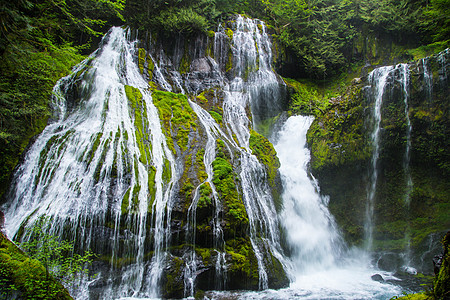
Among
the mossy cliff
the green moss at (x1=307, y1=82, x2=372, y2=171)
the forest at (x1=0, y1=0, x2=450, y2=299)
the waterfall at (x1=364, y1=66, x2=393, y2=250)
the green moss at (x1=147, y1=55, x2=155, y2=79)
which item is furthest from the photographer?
the green moss at (x1=147, y1=55, x2=155, y2=79)

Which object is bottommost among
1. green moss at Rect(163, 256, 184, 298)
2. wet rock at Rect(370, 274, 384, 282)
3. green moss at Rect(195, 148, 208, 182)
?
wet rock at Rect(370, 274, 384, 282)

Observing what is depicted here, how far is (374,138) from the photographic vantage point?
1057 cm

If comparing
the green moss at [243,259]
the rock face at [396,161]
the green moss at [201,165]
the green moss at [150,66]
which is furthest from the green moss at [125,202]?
the rock face at [396,161]

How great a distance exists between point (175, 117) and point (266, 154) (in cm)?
441

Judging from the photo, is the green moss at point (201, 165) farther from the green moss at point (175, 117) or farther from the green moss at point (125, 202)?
the green moss at point (125, 202)

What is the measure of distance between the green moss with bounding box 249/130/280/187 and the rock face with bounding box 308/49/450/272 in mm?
2226

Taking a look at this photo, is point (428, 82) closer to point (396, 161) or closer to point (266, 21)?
point (396, 161)

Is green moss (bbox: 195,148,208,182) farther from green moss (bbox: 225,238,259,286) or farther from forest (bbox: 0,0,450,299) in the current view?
green moss (bbox: 225,238,259,286)

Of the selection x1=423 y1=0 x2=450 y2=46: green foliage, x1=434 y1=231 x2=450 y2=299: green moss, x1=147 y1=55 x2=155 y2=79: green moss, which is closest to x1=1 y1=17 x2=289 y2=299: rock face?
x1=147 y1=55 x2=155 y2=79: green moss

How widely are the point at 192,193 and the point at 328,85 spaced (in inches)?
617

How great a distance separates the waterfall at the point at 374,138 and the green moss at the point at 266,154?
403 cm

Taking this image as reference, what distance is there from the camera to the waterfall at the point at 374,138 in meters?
10.5

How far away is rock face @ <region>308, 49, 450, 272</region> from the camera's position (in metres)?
9.69

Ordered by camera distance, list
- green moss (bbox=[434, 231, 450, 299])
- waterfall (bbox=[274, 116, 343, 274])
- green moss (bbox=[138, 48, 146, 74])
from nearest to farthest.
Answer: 1. green moss (bbox=[434, 231, 450, 299])
2. waterfall (bbox=[274, 116, 343, 274])
3. green moss (bbox=[138, 48, 146, 74])
